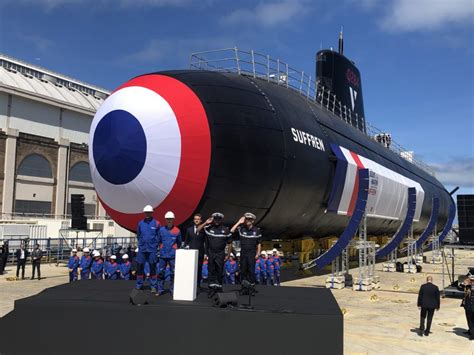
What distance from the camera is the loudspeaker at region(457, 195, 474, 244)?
57.3 ft

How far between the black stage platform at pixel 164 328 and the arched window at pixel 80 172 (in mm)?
50181

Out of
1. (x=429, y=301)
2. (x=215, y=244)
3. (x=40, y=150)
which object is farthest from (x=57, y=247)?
(x=429, y=301)

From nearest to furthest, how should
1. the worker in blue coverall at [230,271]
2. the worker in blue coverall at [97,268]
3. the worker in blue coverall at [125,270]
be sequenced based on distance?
the worker in blue coverall at [230,271] < the worker in blue coverall at [125,270] < the worker in blue coverall at [97,268]

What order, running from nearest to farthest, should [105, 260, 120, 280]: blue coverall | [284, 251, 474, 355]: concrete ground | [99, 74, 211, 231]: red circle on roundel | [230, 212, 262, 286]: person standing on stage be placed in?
[230, 212, 262, 286]: person standing on stage < [284, 251, 474, 355]: concrete ground < [99, 74, 211, 231]: red circle on roundel < [105, 260, 120, 280]: blue coverall

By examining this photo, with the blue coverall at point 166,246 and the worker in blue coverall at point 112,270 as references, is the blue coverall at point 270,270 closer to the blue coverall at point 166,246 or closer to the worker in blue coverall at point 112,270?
the worker in blue coverall at point 112,270

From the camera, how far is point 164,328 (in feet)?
21.7

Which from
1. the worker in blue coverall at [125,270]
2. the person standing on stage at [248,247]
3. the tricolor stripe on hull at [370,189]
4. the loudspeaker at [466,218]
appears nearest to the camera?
the person standing on stage at [248,247]

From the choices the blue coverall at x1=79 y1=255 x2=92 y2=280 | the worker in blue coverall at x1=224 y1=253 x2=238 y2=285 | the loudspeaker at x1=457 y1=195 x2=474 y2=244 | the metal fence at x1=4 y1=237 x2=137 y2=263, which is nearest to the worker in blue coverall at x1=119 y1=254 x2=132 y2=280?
the blue coverall at x1=79 y1=255 x2=92 y2=280

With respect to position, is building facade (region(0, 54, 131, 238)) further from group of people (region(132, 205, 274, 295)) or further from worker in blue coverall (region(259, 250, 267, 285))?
group of people (region(132, 205, 274, 295))

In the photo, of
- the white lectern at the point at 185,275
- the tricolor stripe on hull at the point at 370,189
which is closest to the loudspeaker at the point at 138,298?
the white lectern at the point at 185,275

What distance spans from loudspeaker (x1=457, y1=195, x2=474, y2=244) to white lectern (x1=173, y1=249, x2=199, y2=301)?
13483 millimetres

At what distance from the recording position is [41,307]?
6.83m

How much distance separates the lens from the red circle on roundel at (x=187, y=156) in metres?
11.0

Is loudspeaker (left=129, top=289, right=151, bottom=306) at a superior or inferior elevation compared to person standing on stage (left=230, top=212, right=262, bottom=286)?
inferior
